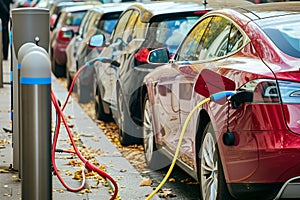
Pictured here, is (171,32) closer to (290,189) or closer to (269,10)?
(269,10)

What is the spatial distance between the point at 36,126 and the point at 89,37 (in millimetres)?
9919

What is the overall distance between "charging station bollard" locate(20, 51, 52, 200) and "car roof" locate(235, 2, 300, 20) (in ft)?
7.37

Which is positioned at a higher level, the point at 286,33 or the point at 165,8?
the point at 286,33

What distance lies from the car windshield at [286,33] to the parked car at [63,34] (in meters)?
12.6

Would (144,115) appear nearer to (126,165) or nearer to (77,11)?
(126,165)

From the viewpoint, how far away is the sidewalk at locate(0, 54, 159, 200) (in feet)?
24.1

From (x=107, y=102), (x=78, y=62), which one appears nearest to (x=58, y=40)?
(x=78, y=62)

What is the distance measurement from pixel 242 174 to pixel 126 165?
315cm

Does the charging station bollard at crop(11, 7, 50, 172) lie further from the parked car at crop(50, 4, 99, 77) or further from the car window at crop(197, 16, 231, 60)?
the parked car at crop(50, 4, 99, 77)

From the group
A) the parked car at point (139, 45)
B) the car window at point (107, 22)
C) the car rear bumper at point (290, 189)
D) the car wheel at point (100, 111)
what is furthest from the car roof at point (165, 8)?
the car rear bumper at point (290, 189)

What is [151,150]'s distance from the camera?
29.1 ft

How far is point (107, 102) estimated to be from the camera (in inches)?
470

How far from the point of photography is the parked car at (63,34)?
19.5 meters

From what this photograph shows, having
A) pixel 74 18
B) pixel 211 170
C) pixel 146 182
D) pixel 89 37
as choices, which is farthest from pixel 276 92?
pixel 74 18
